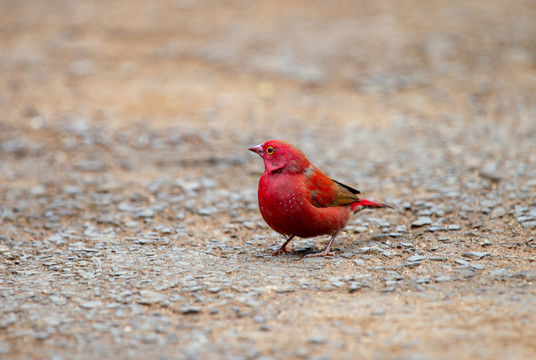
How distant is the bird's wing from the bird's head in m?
0.13

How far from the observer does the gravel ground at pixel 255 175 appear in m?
3.88

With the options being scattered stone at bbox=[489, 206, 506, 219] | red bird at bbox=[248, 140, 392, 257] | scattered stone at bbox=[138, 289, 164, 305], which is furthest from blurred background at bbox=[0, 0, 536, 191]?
scattered stone at bbox=[138, 289, 164, 305]

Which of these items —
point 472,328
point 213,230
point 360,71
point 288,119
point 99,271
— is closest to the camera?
point 472,328

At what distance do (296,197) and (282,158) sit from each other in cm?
36

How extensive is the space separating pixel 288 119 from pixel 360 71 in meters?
2.06

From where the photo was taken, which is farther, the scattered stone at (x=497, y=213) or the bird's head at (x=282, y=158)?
the scattered stone at (x=497, y=213)

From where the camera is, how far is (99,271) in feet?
16.1

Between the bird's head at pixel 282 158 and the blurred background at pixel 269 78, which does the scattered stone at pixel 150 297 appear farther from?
the blurred background at pixel 269 78

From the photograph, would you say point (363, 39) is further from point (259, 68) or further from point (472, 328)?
point (472, 328)

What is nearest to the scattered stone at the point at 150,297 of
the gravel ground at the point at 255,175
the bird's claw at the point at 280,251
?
the gravel ground at the point at 255,175

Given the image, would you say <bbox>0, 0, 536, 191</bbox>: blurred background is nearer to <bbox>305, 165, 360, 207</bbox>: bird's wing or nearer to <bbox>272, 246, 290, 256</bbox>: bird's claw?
<bbox>305, 165, 360, 207</bbox>: bird's wing

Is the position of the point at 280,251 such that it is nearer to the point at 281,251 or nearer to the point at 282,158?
the point at 281,251

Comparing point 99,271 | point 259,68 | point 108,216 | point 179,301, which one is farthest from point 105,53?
point 179,301

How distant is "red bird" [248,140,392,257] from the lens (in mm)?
4980
